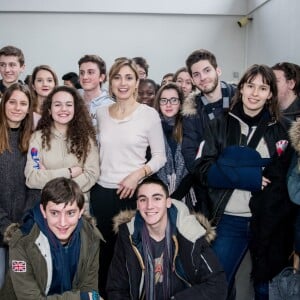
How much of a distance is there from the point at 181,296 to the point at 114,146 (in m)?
0.99

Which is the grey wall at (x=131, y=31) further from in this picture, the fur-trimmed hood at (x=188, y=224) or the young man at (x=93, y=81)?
the fur-trimmed hood at (x=188, y=224)

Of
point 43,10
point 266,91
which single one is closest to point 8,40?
point 43,10

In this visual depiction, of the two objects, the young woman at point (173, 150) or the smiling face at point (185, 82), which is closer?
the young woman at point (173, 150)

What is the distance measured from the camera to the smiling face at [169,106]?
2.97 m

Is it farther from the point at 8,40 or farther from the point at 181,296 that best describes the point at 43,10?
the point at 181,296

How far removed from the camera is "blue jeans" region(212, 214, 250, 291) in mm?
2453

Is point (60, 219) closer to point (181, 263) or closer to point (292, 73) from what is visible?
point (181, 263)

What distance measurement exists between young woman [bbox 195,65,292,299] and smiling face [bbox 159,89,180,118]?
486mm

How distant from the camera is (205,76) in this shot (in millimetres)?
2908

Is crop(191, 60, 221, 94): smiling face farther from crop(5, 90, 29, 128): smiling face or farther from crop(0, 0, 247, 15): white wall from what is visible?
crop(0, 0, 247, 15): white wall

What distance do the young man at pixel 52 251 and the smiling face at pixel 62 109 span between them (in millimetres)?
516

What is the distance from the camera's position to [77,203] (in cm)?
234

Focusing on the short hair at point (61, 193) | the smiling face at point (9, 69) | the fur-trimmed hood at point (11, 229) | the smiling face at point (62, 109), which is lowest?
the fur-trimmed hood at point (11, 229)

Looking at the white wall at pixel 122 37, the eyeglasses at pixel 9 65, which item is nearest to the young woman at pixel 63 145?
the eyeglasses at pixel 9 65
